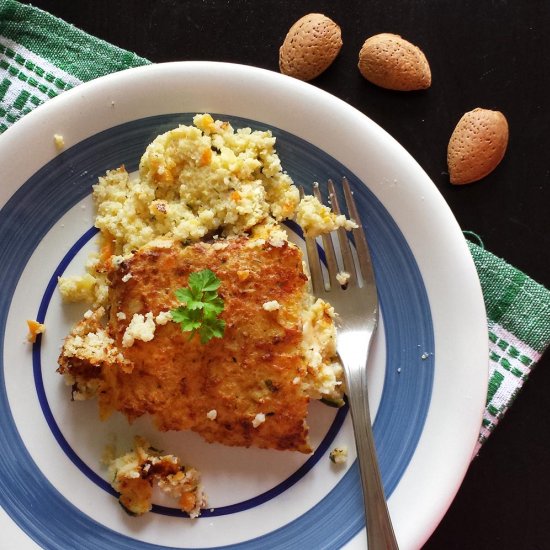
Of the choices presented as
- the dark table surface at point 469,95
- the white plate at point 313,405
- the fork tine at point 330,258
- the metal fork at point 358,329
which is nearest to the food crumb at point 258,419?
the white plate at point 313,405

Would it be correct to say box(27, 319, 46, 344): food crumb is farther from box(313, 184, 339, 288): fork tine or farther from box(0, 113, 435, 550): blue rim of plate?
box(313, 184, 339, 288): fork tine

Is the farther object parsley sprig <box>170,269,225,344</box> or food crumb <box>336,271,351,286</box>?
food crumb <box>336,271,351,286</box>

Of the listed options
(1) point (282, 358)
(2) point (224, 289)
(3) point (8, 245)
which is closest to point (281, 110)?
(2) point (224, 289)

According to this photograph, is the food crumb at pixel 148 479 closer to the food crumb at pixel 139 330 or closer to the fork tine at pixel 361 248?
the food crumb at pixel 139 330

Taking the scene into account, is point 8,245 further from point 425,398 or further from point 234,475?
point 425,398

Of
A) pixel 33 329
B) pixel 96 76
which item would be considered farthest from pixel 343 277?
pixel 96 76

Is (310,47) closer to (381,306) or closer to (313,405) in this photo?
(381,306)

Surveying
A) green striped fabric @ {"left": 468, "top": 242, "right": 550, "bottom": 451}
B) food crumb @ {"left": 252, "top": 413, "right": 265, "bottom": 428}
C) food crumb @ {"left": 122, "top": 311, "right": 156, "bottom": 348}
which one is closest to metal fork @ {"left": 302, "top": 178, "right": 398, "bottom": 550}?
food crumb @ {"left": 252, "top": 413, "right": 265, "bottom": 428}
